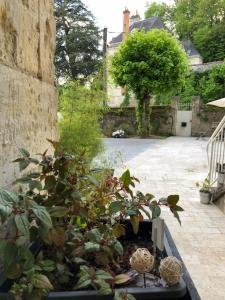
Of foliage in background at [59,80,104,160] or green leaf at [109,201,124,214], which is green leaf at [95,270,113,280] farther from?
foliage in background at [59,80,104,160]

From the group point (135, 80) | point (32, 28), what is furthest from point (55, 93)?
point (135, 80)

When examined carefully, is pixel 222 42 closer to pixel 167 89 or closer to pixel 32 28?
pixel 167 89

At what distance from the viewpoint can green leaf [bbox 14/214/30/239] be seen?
26.9 inches

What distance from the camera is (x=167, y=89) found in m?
13.5

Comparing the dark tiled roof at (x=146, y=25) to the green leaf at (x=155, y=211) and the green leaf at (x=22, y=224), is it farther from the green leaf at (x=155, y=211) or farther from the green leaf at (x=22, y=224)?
the green leaf at (x=22, y=224)

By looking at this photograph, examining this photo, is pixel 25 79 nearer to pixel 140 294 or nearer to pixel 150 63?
pixel 140 294

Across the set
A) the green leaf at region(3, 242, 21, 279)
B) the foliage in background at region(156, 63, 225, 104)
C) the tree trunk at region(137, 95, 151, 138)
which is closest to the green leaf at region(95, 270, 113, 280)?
the green leaf at region(3, 242, 21, 279)

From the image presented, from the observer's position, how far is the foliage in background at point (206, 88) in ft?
56.9

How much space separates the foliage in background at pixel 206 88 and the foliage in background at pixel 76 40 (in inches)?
226

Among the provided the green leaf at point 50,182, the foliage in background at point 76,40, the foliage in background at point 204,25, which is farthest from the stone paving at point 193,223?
the foliage in background at point 204,25

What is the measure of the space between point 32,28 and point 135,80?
1237 cm

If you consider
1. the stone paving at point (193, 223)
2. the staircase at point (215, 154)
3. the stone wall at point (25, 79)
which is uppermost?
the stone wall at point (25, 79)

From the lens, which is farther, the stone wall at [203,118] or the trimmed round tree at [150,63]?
the stone wall at [203,118]

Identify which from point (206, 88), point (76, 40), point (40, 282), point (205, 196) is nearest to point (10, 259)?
point (40, 282)
